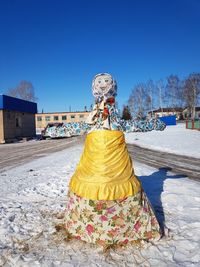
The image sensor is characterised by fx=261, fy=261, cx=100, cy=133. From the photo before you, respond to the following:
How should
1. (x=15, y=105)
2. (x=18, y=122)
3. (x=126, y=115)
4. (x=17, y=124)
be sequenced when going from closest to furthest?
1. (x=126, y=115)
2. (x=15, y=105)
3. (x=17, y=124)
4. (x=18, y=122)

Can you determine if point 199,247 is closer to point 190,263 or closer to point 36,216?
point 190,263

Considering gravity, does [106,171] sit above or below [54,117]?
below

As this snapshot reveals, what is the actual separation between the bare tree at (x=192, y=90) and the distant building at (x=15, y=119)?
38974 millimetres

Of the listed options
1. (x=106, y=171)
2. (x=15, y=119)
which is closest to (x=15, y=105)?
(x=15, y=119)

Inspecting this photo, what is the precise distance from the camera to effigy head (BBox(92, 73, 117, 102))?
3.60 meters

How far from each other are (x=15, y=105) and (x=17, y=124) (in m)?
2.23

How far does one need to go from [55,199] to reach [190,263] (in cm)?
324

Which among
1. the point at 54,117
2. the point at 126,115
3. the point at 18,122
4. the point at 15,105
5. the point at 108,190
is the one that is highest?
the point at 15,105

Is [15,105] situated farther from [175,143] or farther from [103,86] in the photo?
[103,86]

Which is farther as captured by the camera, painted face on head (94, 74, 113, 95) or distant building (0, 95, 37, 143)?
distant building (0, 95, 37, 143)

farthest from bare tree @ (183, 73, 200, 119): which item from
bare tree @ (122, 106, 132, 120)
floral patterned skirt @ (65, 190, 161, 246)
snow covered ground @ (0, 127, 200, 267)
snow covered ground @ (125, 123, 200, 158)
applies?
floral patterned skirt @ (65, 190, 161, 246)

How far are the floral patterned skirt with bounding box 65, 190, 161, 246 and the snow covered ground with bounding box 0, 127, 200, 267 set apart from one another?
126mm

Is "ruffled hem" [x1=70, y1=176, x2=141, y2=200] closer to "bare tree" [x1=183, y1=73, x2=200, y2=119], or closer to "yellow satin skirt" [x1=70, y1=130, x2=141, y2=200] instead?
"yellow satin skirt" [x1=70, y1=130, x2=141, y2=200]

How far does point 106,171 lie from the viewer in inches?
129
